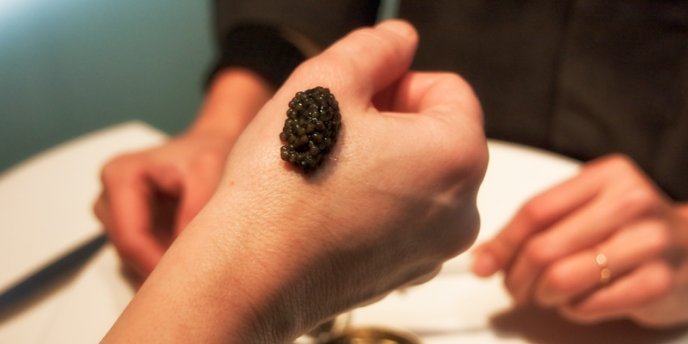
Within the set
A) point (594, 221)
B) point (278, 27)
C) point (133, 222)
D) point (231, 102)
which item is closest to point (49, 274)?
point (133, 222)

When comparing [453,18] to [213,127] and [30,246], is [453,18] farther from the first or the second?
[30,246]

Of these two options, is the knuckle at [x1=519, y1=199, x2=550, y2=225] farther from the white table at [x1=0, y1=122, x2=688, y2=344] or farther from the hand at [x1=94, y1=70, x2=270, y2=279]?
the hand at [x1=94, y1=70, x2=270, y2=279]

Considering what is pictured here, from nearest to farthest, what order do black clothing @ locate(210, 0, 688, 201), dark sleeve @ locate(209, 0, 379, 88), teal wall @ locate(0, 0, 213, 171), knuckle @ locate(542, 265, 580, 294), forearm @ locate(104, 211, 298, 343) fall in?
1. forearm @ locate(104, 211, 298, 343)
2. knuckle @ locate(542, 265, 580, 294)
3. black clothing @ locate(210, 0, 688, 201)
4. dark sleeve @ locate(209, 0, 379, 88)
5. teal wall @ locate(0, 0, 213, 171)

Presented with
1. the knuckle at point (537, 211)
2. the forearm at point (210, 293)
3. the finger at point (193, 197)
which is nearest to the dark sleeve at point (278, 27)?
the finger at point (193, 197)

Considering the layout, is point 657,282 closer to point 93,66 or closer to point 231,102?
point 231,102

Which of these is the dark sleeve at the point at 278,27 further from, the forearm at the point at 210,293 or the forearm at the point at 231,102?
the forearm at the point at 210,293

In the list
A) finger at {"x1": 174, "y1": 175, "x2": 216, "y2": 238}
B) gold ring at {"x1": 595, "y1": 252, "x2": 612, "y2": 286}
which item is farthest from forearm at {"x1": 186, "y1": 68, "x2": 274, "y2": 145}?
gold ring at {"x1": 595, "y1": 252, "x2": 612, "y2": 286}

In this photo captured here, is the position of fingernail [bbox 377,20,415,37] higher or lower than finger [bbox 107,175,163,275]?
higher
